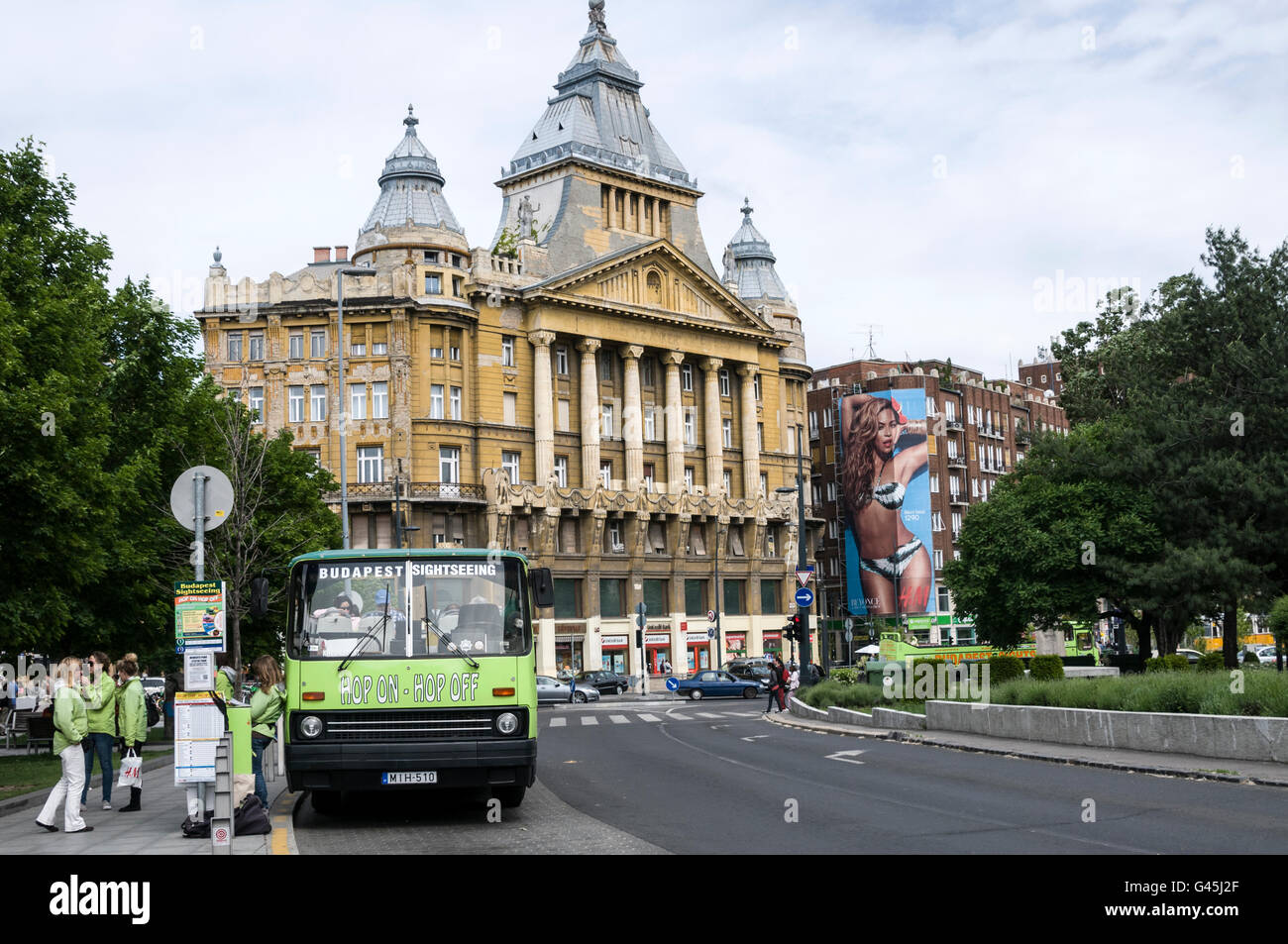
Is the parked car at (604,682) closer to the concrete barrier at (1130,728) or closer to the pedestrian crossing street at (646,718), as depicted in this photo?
the pedestrian crossing street at (646,718)

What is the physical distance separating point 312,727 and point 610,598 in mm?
59535

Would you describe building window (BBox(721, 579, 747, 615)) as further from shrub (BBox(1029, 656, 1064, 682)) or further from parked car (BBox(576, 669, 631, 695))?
shrub (BBox(1029, 656, 1064, 682))

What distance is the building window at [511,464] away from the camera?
70000mm

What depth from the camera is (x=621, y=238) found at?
7644 centimetres

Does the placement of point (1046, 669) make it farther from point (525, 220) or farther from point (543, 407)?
point (525, 220)

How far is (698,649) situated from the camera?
250 feet

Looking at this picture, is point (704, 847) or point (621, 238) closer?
point (704, 847)

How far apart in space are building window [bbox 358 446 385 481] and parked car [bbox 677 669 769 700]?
18.9 m

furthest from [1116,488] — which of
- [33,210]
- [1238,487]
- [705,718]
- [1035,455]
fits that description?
[33,210]

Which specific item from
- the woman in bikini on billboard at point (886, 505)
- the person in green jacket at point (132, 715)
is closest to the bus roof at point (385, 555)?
the person in green jacket at point (132, 715)

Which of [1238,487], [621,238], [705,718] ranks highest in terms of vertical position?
[621,238]

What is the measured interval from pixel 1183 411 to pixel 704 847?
32.2 m

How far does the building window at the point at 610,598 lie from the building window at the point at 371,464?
506 inches
